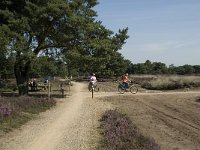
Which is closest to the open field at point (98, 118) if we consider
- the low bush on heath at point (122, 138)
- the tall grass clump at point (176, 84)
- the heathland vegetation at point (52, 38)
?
the low bush on heath at point (122, 138)

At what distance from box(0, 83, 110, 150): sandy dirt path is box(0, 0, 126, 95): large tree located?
26.6ft

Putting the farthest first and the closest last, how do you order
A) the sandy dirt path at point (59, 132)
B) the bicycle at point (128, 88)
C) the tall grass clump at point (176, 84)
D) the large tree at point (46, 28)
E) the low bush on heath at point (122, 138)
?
→ the tall grass clump at point (176, 84) → the bicycle at point (128, 88) → the large tree at point (46, 28) → the sandy dirt path at point (59, 132) → the low bush on heath at point (122, 138)

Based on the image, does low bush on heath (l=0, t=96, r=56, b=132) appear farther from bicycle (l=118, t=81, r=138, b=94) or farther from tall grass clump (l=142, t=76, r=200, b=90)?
tall grass clump (l=142, t=76, r=200, b=90)

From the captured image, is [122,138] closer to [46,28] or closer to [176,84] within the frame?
[46,28]

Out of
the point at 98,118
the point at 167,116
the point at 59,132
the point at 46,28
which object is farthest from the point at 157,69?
the point at 59,132

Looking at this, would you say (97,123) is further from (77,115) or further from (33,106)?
(33,106)

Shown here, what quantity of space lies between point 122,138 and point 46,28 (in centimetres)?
1996

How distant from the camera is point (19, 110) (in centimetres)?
2417

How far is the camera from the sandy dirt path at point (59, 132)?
51.8 ft

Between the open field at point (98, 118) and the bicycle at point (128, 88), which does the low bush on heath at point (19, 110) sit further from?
the bicycle at point (128, 88)

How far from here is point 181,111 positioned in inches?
1157

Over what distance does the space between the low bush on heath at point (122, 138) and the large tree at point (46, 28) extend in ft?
47.6

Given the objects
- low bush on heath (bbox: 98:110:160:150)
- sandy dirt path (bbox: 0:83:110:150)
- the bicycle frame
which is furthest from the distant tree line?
low bush on heath (bbox: 98:110:160:150)

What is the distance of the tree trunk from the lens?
118 feet
